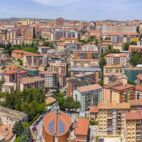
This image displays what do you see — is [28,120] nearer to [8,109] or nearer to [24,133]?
[8,109]

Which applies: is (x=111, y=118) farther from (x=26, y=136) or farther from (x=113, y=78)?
(x=113, y=78)

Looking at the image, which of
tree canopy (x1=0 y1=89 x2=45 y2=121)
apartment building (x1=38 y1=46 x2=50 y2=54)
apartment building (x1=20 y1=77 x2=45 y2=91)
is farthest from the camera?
apartment building (x1=38 y1=46 x2=50 y2=54)

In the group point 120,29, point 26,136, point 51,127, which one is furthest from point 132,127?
point 120,29

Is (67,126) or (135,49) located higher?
(135,49)

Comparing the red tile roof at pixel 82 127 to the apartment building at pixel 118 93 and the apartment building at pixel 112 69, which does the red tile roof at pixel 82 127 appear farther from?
the apartment building at pixel 112 69

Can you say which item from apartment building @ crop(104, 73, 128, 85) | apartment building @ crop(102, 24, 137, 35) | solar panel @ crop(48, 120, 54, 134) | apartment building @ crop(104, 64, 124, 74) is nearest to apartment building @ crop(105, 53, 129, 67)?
apartment building @ crop(104, 64, 124, 74)

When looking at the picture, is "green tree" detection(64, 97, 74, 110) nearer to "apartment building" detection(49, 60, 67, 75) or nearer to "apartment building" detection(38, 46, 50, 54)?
"apartment building" detection(49, 60, 67, 75)

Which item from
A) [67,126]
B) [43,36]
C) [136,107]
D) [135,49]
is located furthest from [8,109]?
[43,36]
